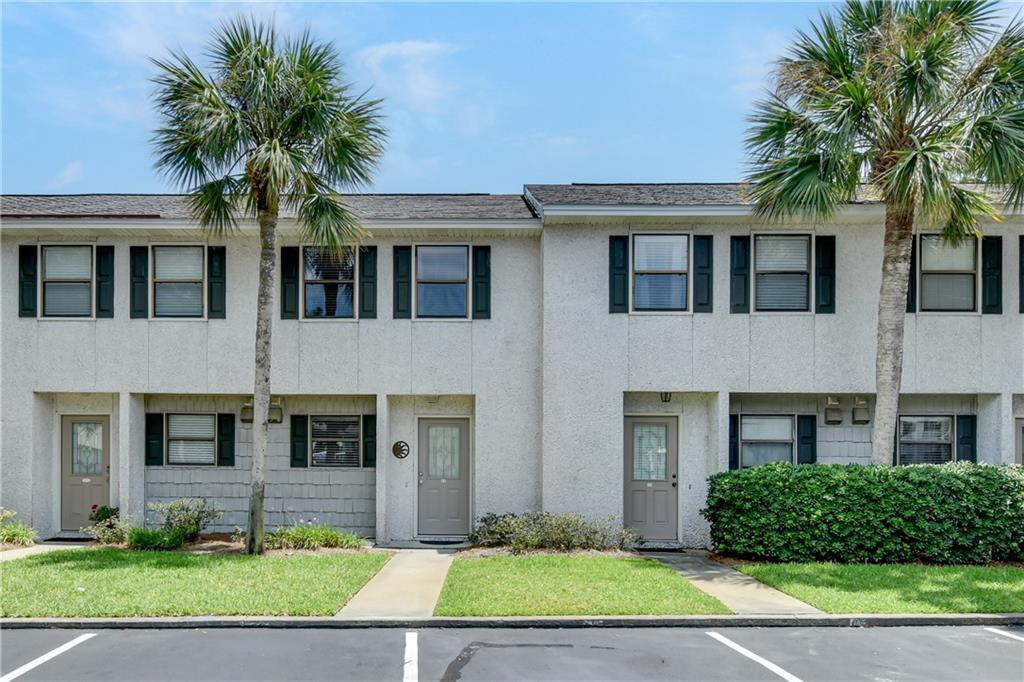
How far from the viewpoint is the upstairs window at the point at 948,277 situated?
43.8 ft

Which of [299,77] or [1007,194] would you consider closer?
[299,77]

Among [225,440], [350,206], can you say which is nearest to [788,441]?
[350,206]

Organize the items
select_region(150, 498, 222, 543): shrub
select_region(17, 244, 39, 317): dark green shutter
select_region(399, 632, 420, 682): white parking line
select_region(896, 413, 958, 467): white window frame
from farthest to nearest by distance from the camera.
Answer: select_region(17, 244, 39, 317): dark green shutter, select_region(896, 413, 958, 467): white window frame, select_region(150, 498, 222, 543): shrub, select_region(399, 632, 420, 682): white parking line

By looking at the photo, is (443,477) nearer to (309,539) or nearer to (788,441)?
(309,539)

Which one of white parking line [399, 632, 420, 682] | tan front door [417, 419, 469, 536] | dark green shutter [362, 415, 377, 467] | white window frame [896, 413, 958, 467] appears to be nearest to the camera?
white parking line [399, 632, 420, 682]

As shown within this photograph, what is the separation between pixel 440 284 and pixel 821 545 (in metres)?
7.82

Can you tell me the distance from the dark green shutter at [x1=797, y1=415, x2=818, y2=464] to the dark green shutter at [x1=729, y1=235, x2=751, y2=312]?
2.46 metres

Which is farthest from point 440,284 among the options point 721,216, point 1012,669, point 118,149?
point 1012,669

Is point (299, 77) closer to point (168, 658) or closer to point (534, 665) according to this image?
point (168, 658)

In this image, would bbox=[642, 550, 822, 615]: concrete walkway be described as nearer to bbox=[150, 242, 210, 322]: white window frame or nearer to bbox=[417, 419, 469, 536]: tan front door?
bbox=[417, 419, 469, 536]: tan front door

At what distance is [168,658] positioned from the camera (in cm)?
720

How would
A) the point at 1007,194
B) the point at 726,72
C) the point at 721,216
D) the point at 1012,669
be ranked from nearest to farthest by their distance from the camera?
the point at 1012,669
the point at 1007,194
the point at 721,216
the point at 726,72

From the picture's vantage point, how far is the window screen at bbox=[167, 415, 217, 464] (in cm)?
1443

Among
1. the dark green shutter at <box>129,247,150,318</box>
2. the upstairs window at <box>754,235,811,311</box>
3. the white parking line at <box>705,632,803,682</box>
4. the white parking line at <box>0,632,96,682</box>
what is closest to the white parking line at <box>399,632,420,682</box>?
the white parking line at <box>705,632,803,682</box>
